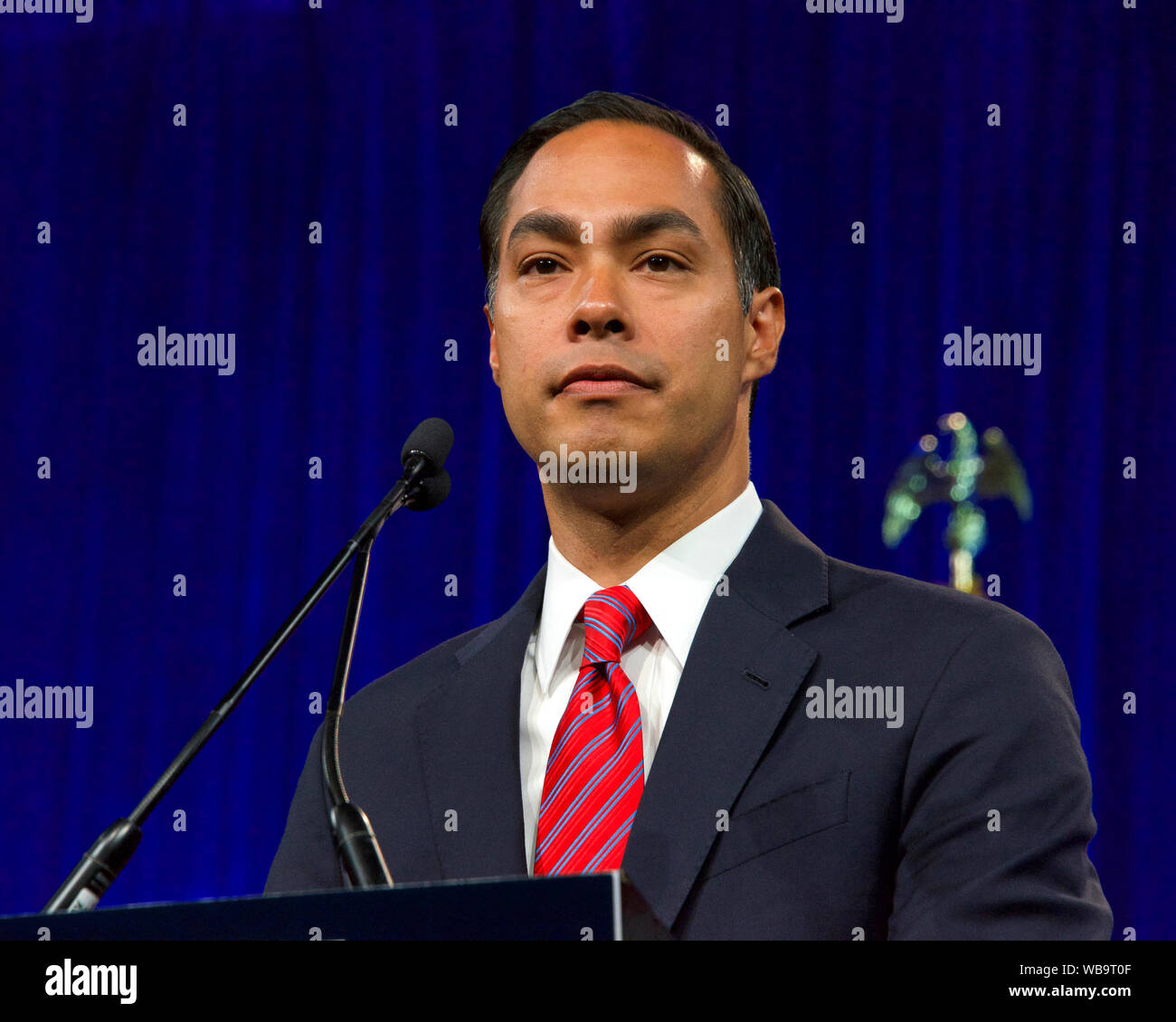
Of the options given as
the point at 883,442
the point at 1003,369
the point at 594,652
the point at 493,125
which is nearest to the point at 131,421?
the point at 493,125

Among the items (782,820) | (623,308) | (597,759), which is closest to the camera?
(782,820)

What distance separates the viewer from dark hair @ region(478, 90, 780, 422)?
1.63m

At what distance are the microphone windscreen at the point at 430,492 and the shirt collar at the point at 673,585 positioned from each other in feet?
0.76

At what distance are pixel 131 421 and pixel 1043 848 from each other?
3.41 m

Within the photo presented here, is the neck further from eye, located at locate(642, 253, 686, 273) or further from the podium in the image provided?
the podium

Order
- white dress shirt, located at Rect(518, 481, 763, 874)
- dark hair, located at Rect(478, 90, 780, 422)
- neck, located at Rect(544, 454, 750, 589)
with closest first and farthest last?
white dress shirt, located at Rect(518, 481, 763, 874) < neck, located at Rect(544, 454, 750, 589) < dark hair, located at Rect(478, 90, 780, 422)

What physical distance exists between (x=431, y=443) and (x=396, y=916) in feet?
2.41

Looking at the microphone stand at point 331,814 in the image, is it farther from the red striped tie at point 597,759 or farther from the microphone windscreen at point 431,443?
the red striped tie at point 597,759

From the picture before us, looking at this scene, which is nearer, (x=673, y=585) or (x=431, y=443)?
(x=431, y=443)

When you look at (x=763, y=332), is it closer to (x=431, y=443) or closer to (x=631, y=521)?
(x=631, y=521)

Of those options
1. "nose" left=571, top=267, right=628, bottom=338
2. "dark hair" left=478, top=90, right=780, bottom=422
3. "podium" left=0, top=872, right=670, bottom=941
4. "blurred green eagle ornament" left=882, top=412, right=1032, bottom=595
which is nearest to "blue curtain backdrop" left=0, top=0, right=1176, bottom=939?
"blurred green eagle ornament" left=882, top=412, right=1032, bottom=595

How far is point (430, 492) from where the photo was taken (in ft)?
4.49

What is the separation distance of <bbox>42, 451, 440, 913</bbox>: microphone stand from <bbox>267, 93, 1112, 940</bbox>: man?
28cm

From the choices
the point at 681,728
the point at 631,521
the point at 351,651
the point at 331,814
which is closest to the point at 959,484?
the point at 631,521
